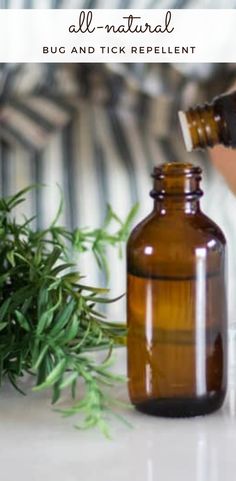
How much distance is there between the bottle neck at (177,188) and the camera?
0.75 metres

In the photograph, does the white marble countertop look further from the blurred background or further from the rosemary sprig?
the blurred background

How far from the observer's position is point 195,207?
0.76 m

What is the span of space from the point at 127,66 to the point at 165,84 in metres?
0.04

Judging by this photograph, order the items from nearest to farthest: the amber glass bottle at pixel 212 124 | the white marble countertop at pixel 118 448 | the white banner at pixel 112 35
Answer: the white marble countertop at pixel 118 448
the amber glass bottle at pixel 212 124
the white banner at pixel 112 35

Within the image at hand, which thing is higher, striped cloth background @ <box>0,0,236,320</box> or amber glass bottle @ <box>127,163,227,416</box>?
striped cloth background @ <box>0,0,236,320</box>

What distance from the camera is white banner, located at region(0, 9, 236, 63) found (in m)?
0.93

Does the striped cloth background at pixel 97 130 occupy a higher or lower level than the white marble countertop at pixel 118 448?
higher

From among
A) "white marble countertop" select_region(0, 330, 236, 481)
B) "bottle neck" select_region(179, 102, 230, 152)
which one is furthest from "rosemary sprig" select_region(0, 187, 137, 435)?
"bottle neck" select_region(179, 102, 230, 152)

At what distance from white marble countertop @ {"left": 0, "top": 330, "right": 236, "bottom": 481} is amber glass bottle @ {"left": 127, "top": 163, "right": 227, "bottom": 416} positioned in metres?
0.03

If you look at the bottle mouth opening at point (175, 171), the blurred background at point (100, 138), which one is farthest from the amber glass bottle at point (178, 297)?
the blurred background at point (100, 138)

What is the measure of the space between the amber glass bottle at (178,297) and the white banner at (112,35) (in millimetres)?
214

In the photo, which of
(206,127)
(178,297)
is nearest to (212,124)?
(206,127)

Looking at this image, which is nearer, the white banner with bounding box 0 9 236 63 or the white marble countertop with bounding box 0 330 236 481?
the white marble countertop with bounding box 0 330 236 481

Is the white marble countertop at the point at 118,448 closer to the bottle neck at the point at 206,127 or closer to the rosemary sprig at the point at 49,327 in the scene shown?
the rosemary sprig at the point at 49,327
